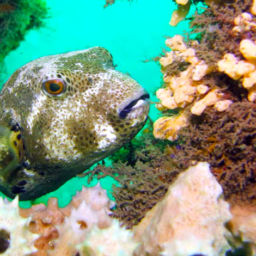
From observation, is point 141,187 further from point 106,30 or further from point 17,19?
point 106,30

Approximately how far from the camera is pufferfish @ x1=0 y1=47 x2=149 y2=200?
8.99 feet

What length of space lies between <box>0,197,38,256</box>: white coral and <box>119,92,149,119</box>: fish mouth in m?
1.36

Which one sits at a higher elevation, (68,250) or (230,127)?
(230,127)

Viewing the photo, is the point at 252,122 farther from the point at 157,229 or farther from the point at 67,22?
the point at 67,22

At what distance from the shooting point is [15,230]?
1.83 metres

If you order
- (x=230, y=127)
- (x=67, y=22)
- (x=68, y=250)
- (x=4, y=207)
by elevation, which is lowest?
(x=67, y=22)

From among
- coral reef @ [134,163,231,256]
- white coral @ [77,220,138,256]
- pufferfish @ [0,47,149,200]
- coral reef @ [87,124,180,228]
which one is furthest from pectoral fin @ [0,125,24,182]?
coral reef @ [134,163,231,256]

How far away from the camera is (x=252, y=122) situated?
197 centimetres

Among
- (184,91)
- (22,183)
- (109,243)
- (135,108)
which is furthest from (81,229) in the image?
(22,183)

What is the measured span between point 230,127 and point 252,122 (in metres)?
0.18

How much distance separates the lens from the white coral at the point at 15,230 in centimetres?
182

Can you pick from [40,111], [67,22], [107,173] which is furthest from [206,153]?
[67,22]

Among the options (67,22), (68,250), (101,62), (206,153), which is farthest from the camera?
(67,22)

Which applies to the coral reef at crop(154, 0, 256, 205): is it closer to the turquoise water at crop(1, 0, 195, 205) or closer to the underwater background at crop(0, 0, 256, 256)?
the underwater background at crop(0, 0, 256, 256)
